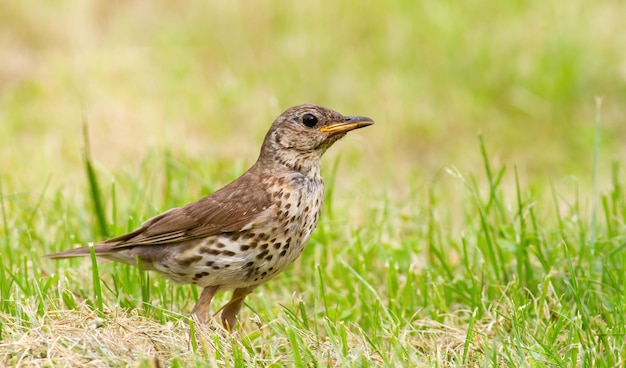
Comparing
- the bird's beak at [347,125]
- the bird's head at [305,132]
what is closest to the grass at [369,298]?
the bird's head at [305,132]

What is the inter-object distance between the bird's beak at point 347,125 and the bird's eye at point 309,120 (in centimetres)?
5

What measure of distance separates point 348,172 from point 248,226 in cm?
382

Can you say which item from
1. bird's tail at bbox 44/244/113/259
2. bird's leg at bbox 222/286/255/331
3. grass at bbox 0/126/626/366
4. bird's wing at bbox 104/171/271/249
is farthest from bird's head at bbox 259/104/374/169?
bird's tail at bbox 44/244/113/259

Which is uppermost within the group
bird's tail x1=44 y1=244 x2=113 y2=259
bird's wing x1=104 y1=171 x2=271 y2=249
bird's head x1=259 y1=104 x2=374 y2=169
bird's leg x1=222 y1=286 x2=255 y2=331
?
bird's head x1=259 y1=104 x2=374 y2=169

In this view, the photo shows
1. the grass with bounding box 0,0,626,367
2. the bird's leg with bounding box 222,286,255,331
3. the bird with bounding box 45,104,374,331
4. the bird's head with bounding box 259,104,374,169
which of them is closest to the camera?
the grass with bounding box 0,0,626,367

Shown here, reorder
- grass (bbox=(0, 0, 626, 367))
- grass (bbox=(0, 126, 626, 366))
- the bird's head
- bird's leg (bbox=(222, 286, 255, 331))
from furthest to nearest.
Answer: the bird's head
bird's leg (bbox=(222, 286, 255, 331))
grass (bbox=(0, 0, 626, 367))
grass (bbox=(0, 126, 626, 366))

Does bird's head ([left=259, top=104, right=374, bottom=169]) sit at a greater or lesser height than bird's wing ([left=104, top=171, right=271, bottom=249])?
greater

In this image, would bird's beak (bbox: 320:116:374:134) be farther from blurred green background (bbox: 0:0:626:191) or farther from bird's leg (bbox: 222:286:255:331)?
Result: blurred green background (bbox: 0:0:626:191)

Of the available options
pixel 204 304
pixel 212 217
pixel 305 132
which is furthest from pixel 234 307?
pixel 305 132

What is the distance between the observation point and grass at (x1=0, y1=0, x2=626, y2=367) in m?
4.57

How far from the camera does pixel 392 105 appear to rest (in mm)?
9617

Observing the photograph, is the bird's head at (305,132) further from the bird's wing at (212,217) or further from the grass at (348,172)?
the grass at (348,172)

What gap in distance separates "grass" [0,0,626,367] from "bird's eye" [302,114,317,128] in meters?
0.76

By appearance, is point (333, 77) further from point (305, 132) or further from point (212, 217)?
point (212, 217)
